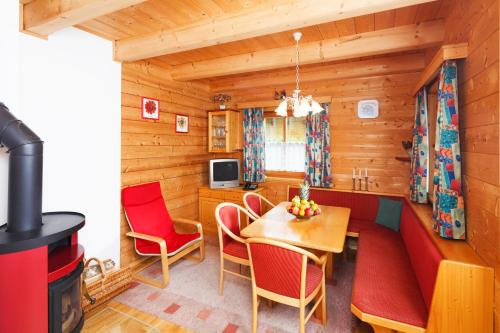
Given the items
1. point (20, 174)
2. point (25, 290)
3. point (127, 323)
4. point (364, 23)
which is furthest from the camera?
point (364, 23)

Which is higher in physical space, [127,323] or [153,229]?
[153,229]

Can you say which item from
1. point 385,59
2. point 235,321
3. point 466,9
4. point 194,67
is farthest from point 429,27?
point 235,321

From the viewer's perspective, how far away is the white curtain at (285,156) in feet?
13.6

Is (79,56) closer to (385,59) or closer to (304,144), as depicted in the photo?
(304,144)

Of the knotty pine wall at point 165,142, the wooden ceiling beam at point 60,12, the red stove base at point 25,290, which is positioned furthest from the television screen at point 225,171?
the red stove base at point 25,290

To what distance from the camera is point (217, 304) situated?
7.73 feet

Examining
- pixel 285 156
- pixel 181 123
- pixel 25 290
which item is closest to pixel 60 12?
pixel 25 290

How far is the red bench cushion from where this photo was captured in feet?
5.03

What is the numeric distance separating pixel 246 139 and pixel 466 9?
3.09m

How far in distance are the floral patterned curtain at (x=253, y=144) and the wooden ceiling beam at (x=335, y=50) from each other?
1.16m

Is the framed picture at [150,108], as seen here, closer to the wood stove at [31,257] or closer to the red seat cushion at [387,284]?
the wood stove at [31,257]

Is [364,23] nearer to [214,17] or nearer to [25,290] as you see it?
[214,17]

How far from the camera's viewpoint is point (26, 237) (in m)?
1.51

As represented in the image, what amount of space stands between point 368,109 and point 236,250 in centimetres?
268
